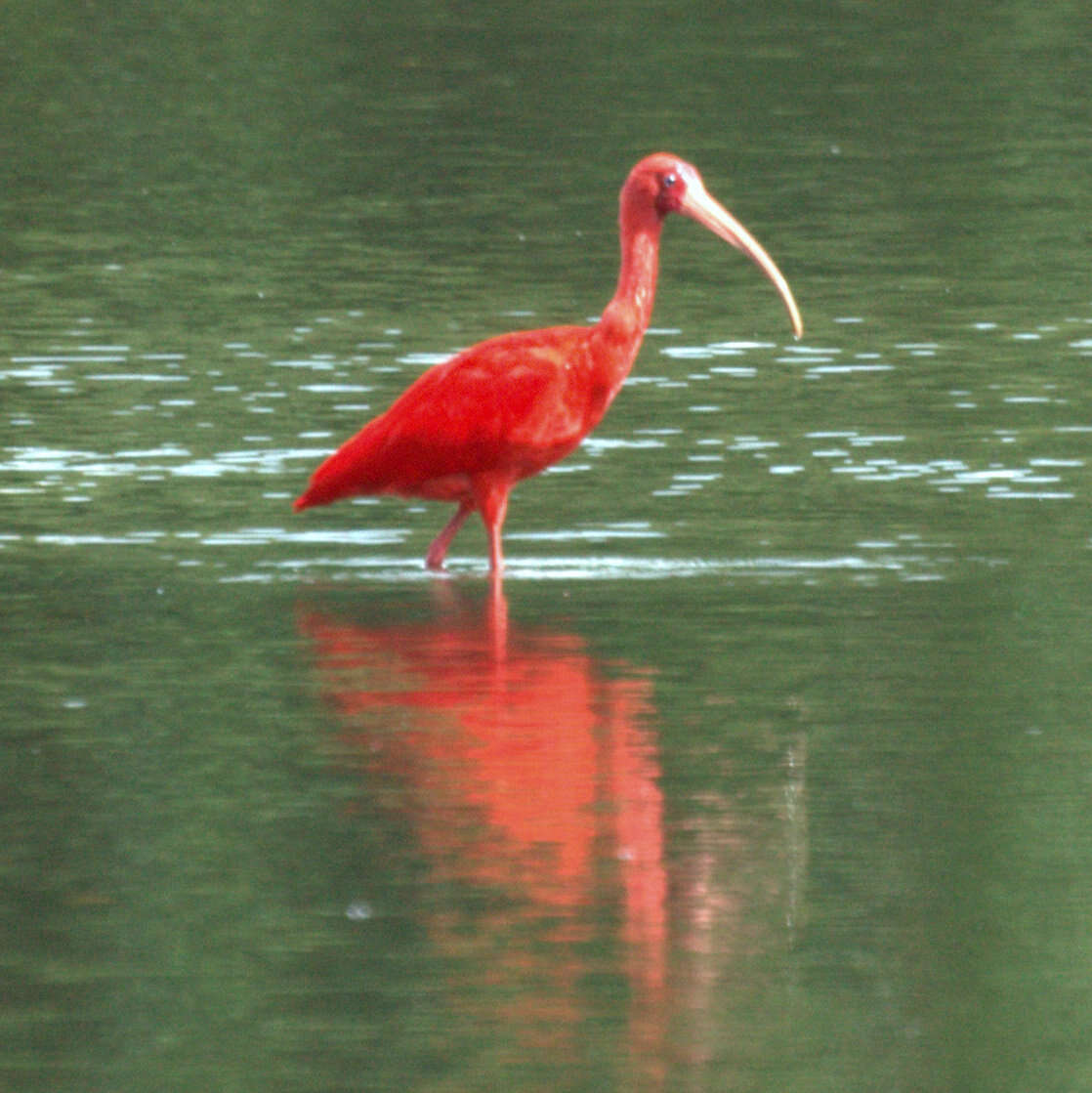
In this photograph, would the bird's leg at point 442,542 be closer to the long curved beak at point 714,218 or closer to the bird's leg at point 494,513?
the bird's leg at point 494,513

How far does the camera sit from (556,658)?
35.4 feet

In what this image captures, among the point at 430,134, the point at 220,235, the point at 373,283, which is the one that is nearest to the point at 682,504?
the point at 373,283

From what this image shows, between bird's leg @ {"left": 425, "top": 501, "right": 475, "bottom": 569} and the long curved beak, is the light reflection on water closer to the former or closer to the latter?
the long curved beak

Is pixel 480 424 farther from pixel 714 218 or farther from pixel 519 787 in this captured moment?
pixel 519 787

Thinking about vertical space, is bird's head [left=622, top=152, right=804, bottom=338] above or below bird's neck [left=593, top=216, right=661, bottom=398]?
above

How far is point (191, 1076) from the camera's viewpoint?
22.4 ft

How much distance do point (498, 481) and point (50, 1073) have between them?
19.7ft

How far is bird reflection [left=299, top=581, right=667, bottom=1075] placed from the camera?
7562mm

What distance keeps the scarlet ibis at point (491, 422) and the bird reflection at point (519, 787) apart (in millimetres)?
757

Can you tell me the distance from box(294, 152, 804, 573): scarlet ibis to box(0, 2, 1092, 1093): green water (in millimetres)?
290

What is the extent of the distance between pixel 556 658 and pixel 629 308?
2.39 metres

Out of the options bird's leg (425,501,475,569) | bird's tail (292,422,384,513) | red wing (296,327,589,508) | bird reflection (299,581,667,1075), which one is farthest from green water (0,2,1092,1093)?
red wing (296,327,589,508)

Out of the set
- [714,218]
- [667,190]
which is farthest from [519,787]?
[714,218]

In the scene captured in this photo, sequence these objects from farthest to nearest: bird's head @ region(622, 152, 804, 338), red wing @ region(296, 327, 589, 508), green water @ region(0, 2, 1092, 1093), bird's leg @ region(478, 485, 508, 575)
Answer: bird's head @ region(622, 152, 804, 338) → red wing @ region(296, 327, 589, 508) → bird's leg @ region(478, 485, 508, 575) → green water @ region(0, 2, 1092, 1093)
